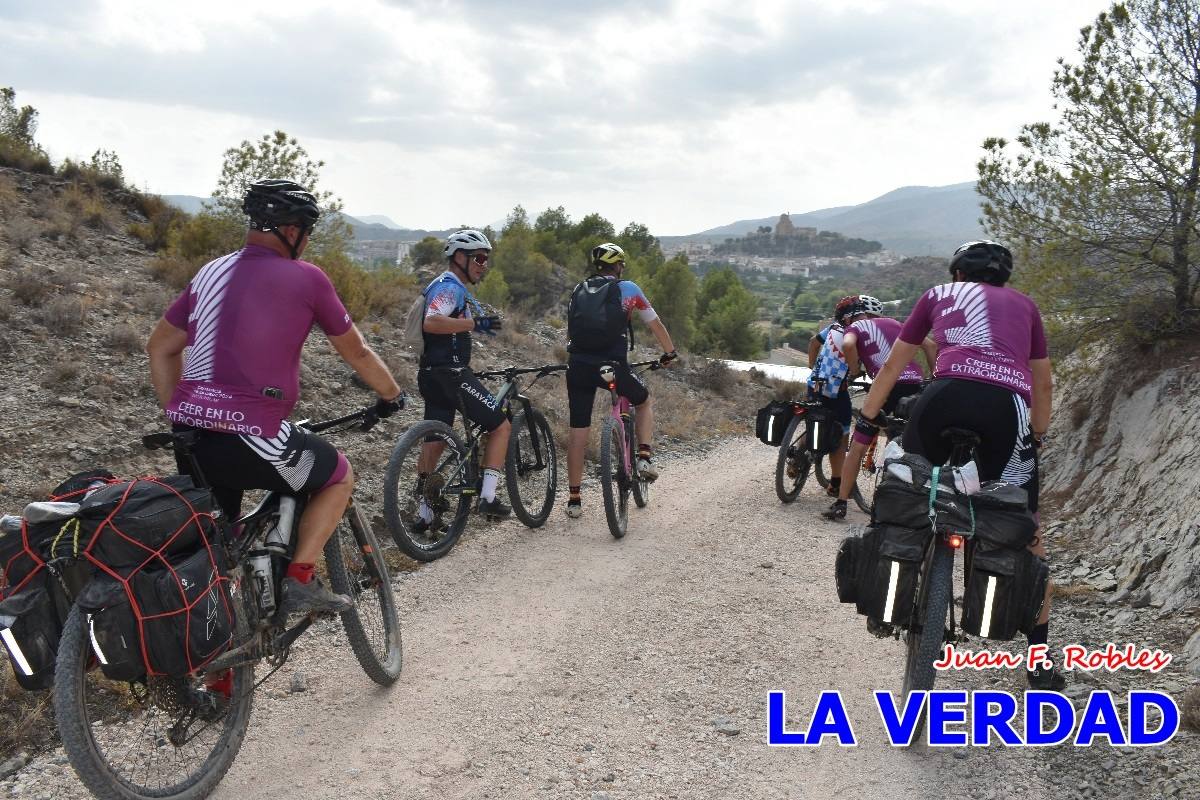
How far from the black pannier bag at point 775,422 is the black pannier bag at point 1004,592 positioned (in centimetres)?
528

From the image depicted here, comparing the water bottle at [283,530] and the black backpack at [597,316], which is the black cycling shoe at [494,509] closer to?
the black backpack at [597,316]

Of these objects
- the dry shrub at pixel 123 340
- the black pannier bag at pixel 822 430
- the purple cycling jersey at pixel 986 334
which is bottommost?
the black pannier bag at pixel 822 430

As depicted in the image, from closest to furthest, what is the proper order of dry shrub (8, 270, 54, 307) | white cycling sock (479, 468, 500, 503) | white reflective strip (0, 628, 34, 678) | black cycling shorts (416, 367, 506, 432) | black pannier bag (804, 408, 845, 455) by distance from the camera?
white reflective strip (0, 628, 34, 678) → black cycling shorts (416, 367, 506, 432) → white cycling sock (479, 468, 500, 503) → black pannier bag (804, 408, 845, 455) → dry shrub (8, 270, 54, 307)

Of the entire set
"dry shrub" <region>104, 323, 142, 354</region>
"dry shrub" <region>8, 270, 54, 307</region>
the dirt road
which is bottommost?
the dirt road

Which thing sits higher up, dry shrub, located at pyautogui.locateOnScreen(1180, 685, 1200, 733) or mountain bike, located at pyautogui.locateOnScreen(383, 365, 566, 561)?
mountain bike, located at pyautogui.locateOnScreen(383, 365, 566, 561)

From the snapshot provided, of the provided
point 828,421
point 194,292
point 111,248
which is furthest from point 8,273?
point 828,421

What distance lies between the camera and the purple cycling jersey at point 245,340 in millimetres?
3426

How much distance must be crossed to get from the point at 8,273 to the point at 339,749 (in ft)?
30.9

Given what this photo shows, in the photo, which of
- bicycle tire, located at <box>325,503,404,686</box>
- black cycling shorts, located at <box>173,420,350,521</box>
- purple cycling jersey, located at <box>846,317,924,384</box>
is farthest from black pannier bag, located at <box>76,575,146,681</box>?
purple cycling jersey, located at <box>846,317,924,384</box>

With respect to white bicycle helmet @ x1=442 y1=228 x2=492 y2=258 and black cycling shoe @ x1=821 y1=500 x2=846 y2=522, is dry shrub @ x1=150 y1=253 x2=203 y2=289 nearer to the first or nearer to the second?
white bicycle helmet @ x1=442 y1=228 x2=492 y2=258

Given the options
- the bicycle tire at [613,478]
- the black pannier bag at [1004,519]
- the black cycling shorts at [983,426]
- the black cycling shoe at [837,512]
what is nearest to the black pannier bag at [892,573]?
the black pannier bag at [1004,519]

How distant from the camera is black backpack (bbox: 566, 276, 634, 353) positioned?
721 cm

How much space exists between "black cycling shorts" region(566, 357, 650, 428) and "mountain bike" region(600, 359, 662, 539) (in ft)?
0.21

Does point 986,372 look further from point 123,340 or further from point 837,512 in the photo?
point 123,340
